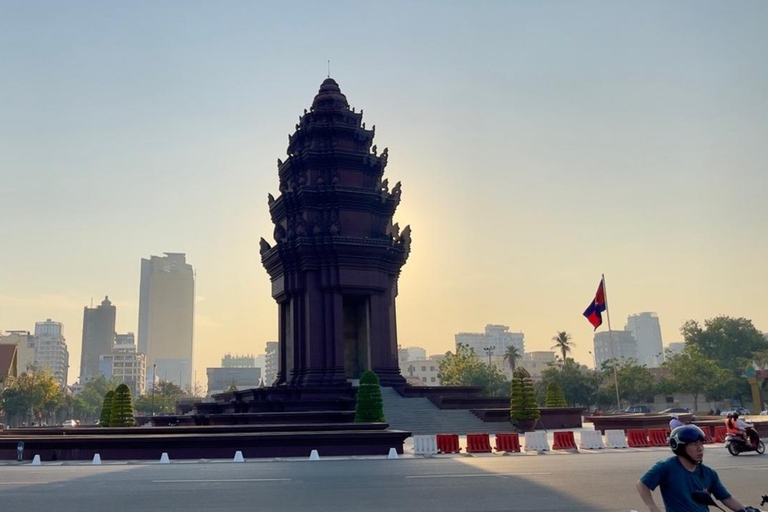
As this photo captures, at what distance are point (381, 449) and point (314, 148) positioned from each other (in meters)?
27.1

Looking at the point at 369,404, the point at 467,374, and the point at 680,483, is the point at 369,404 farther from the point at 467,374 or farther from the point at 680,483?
the point at 467,374

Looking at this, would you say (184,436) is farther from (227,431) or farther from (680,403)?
(680,403)

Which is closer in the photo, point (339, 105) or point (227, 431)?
point (227, 431)

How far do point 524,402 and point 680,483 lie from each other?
29.5 m

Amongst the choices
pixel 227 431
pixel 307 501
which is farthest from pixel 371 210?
pixel 307 501

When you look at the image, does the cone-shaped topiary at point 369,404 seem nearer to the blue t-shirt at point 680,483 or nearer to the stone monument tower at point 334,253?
the stone monument tower at point 334,253

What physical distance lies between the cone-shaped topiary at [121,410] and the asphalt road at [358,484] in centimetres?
1578

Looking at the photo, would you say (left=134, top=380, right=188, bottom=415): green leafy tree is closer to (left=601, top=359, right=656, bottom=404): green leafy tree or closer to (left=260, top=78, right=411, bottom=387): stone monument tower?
(left=601, top=359, right=656, bottom=404): green leafy tree

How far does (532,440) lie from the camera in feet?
83.9

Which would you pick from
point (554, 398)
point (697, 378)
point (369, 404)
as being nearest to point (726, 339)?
point (697, 378)

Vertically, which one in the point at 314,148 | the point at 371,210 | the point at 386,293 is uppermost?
the point at 314,148

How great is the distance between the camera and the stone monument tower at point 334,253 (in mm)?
43062

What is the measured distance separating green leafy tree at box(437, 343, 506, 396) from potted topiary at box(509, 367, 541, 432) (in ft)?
166

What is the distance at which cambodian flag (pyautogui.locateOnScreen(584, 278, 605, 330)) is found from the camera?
143ft
